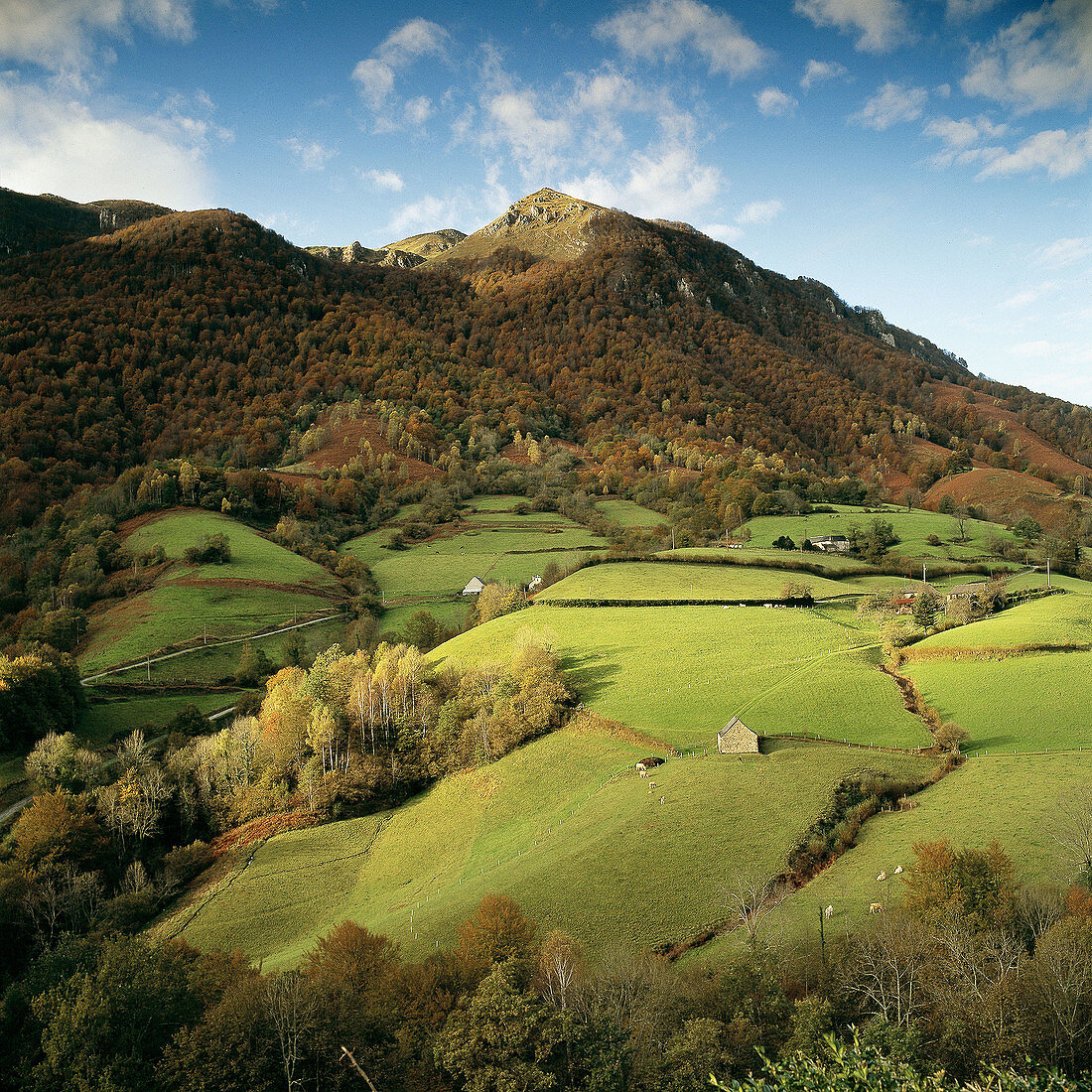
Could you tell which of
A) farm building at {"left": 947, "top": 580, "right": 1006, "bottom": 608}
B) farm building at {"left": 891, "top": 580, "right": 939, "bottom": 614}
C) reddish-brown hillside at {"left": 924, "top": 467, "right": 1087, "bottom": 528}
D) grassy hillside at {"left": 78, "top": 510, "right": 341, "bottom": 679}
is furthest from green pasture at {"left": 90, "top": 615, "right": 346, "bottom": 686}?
reddish-brown hillside at {"left": 924, "top": 467, "right": 1087, "bottom": 528}

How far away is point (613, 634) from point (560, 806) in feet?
99.8

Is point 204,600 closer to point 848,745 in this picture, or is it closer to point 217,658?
point 217,658

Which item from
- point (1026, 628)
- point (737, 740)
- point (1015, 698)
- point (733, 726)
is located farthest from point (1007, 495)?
point (737, 740)

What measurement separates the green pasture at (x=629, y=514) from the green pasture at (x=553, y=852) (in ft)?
312

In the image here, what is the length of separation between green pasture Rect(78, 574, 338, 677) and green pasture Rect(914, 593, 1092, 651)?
7795cm

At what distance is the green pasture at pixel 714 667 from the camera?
50906 millimetres

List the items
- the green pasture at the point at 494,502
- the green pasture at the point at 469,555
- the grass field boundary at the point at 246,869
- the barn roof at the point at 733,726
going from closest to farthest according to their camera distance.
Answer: the grass field boundary at the point at 246,869 < the barn roof at the point at 733,726 < the green pasture at the point at 469,555 < the green pasture at the point at 494,502

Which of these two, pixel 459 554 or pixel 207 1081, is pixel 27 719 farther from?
pixel 459 554

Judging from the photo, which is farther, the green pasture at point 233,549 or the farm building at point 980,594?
the green pasture at point 233,549

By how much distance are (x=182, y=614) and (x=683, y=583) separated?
64.5m

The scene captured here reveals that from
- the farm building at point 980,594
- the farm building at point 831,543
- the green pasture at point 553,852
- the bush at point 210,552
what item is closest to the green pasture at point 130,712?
the green pasture at point 553,852

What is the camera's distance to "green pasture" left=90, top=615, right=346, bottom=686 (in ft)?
269

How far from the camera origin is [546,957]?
27828 millimetres

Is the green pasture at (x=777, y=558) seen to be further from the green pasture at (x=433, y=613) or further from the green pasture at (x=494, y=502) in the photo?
the green pasture at (x=494, y=502)
